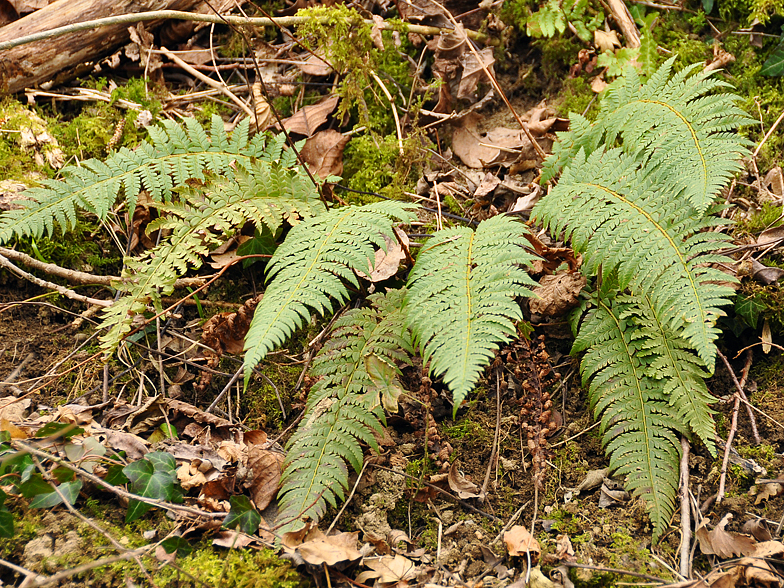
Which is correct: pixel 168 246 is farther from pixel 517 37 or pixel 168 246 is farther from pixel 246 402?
pixel 517 37

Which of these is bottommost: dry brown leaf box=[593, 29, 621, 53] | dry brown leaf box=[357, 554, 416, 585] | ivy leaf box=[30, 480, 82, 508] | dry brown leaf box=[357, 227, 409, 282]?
dry brown leaf box=[357, 554, 416, 585]

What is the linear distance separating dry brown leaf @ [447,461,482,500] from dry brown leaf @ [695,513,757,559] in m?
0.89

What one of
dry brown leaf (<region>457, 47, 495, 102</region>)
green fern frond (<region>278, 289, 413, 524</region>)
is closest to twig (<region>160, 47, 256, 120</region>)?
dry brown leaf (<region>457, 47, 495, 102</region>)

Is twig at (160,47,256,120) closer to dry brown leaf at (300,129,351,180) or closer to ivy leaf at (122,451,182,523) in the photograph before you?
dry brown leaf at (300,129,351,180)

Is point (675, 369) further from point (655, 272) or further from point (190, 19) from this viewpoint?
point (190, 19)

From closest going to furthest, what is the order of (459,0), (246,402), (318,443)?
1. (318,443)
2. (246,402)
3. (459,0)

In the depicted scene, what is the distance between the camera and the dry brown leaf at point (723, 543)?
2.11 meters

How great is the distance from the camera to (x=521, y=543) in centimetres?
219

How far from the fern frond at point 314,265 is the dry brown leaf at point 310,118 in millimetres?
1227

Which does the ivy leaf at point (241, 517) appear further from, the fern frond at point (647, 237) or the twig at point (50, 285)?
the fern frond at point (647, 237)

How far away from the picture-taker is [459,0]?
397 cm

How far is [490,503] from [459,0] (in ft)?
11.3

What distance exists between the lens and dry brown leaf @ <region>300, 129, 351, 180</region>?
3.54 meters

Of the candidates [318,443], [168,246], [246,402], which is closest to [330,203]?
[168,246]
